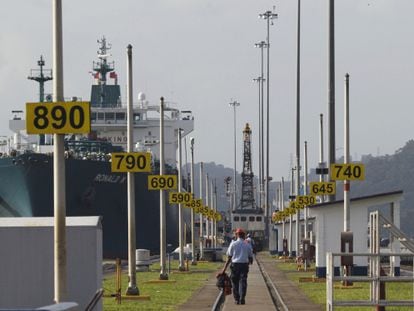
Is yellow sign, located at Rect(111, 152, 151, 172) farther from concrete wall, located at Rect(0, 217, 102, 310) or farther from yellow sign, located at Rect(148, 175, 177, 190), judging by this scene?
concrete wall, located at Rect(0, 217, 102, 310)

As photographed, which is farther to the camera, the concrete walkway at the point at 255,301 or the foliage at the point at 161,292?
the foliage at the point at 161,292

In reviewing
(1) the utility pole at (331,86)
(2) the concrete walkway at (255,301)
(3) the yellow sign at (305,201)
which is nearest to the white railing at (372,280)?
(2) the concrete walkway at (255,301)

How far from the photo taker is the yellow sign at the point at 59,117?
68.5 feet

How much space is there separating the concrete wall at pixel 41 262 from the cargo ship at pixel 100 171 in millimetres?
43677

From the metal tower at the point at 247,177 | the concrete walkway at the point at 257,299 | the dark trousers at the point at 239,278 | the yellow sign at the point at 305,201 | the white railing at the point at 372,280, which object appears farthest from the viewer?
the metal tower at the point at 247,177

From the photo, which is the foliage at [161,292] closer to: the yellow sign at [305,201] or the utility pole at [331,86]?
the yellow sign at [305,201]

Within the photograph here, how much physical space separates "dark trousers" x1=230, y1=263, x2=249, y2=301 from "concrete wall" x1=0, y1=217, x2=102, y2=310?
24.8 feet

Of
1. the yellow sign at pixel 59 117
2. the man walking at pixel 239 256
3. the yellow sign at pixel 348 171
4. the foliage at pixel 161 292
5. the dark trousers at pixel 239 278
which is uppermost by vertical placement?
the yellow sign at pixel 59 117

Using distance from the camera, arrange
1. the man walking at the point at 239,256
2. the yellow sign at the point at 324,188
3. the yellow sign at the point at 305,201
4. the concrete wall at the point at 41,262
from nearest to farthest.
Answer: the concrete wall at the point at 41,262
the man walking at the point at 239,256
the yellow sign at the point at 324,188
the yellow sign at the point at 305,201

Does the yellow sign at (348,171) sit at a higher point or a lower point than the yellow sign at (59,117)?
lower

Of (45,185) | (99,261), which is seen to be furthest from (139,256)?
(99,261)

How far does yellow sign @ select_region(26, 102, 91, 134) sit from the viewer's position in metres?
20.9

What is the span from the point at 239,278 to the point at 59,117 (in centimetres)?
998

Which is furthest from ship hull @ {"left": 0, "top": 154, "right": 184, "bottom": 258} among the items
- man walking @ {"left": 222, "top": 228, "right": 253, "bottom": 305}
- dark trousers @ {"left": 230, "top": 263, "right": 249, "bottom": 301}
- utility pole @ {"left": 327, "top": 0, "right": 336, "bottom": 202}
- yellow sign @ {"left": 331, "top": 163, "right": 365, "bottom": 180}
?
man walking @ {"left": 222, "top": 228, "right": 253, "bottom": 305}
